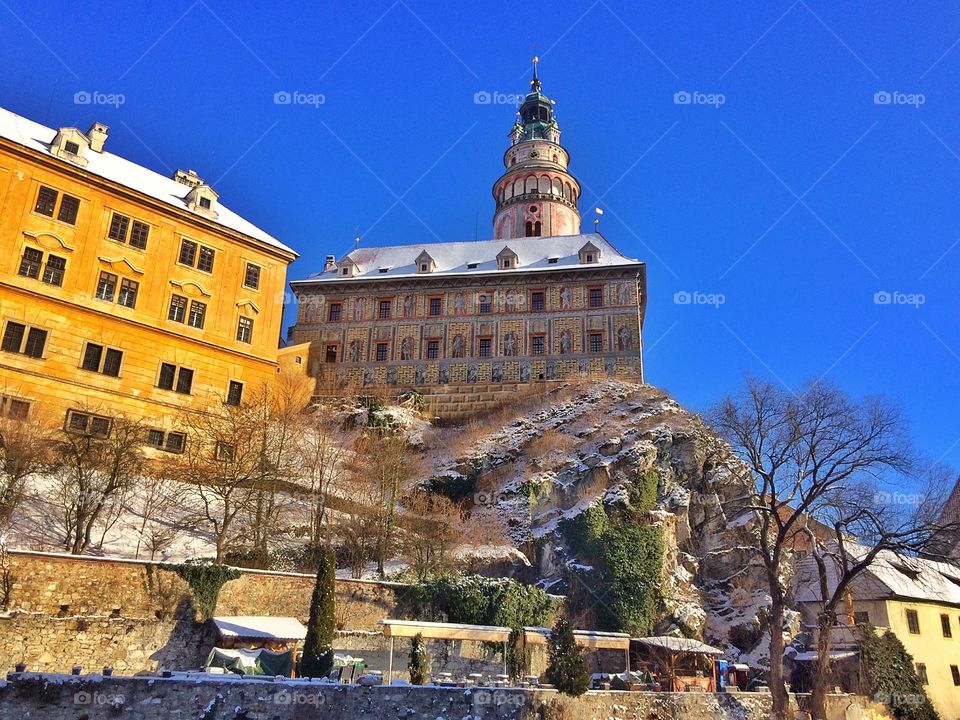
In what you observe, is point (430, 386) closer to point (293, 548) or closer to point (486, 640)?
point (293, 548)

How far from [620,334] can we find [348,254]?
820 inches

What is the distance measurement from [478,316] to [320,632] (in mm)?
28127

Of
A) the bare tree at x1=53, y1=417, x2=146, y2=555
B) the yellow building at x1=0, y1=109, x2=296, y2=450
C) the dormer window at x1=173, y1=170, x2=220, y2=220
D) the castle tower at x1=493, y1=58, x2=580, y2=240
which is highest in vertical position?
the castle tower at x1=493, y1=58, x2=580, y2=240

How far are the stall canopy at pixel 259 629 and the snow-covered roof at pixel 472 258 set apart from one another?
28.6 metres

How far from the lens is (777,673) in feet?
69.4

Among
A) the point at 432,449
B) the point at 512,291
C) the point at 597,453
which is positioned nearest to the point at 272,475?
the point at 432,449

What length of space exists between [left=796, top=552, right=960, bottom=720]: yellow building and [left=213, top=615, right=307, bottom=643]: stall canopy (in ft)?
72.3

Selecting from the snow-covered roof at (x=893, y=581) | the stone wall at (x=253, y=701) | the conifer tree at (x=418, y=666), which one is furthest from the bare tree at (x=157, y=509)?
the snow-covered roof at (x=893, y=581)

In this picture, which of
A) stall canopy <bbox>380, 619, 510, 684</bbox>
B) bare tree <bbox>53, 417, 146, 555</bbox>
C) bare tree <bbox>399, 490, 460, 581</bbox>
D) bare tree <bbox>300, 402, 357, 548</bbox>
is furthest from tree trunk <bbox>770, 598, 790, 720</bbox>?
bare tree <bbox>53, 417, 146, 555</bbox>

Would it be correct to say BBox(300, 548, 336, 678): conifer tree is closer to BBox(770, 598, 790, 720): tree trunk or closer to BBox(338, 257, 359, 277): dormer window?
BBox(770, 598, 790, 720): tree trunk

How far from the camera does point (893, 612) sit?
Answer: 30.8 meters

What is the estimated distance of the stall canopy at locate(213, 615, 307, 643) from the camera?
60.6 feet

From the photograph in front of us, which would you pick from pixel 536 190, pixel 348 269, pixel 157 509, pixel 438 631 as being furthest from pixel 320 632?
pixel 536 190

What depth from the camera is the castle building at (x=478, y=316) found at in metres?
42.3
